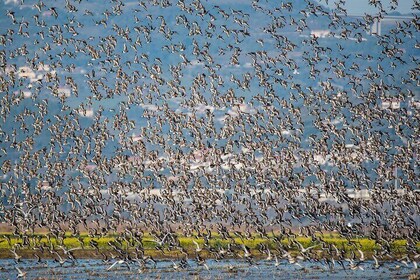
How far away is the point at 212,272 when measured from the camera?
2259 inches

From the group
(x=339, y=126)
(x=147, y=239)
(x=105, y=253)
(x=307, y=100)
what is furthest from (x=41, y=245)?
(x=339, y=126)

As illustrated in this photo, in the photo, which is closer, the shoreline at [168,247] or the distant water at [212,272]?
the distant water at [212,272]

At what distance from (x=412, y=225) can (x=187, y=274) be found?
2412 cm

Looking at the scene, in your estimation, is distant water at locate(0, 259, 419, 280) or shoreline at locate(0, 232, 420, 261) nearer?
distant water at locate(0, 259, 419, 280)

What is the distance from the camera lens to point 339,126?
188375 millimetres

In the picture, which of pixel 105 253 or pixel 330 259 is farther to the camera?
pixel 105 253

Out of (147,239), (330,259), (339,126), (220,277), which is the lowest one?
(339,126)

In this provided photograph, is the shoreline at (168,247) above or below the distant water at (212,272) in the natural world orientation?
below

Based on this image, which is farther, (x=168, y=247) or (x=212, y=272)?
(x=168, y=247)

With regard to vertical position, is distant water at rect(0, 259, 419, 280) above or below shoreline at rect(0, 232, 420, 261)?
above

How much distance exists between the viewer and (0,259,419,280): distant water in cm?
5522

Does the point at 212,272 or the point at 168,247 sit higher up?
the point at 212,272

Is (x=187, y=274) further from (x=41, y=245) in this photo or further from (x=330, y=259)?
(x=41, y=245)

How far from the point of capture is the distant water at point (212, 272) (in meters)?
55.2
